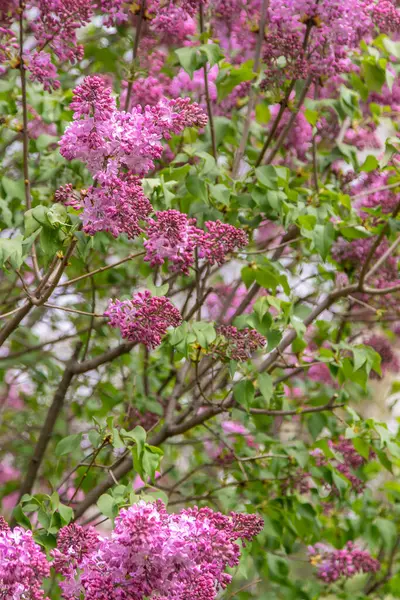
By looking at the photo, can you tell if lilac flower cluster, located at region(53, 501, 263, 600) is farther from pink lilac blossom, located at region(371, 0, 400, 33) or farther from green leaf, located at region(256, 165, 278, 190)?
pink lilac blossom, located at region(371, 0, 400, 33)

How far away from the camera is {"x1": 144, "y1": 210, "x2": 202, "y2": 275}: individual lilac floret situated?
220 cm

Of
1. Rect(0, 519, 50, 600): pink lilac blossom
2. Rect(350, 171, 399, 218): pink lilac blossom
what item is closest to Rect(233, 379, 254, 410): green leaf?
Rect(350, 171, 399, 218): pink lilac blossom

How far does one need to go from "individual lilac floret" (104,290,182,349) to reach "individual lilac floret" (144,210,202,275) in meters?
0.10

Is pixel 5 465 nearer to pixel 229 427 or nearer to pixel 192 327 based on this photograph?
pixel 229 427

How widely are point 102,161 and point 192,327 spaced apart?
75 centimetres

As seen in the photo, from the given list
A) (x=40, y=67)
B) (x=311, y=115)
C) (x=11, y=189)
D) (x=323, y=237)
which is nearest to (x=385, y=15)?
(x=311, y=115)

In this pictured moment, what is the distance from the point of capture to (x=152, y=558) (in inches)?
75.5

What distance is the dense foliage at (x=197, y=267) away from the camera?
205 centimetres

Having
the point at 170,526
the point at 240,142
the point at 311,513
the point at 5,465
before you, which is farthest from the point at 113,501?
the point at 5,465

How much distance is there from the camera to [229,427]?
14.0 feet

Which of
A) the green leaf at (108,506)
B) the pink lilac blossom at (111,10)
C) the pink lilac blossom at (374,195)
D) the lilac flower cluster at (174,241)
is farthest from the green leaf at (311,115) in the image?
the green leaf at (108,506)

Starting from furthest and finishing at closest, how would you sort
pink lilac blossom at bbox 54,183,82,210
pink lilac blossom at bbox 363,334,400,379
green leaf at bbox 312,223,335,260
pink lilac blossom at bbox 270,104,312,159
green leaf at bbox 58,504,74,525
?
pink lilac blossom at bbox 363,334,400,379, pink lilac blossom at bbox 270,104,312,159, green leaf at bbox 312,223,335,260, green leaf at bbox 58,504,74,525, pink lilac blossom at bbox 54,183,82,210

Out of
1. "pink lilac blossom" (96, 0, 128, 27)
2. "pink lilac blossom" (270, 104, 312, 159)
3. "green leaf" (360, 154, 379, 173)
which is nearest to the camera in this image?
"pink lilac blossom" (96, 0, 128, 27)

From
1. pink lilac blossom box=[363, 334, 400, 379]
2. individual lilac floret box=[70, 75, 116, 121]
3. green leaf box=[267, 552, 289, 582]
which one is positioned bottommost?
green leaf box=[267, 552, 289, 582]
